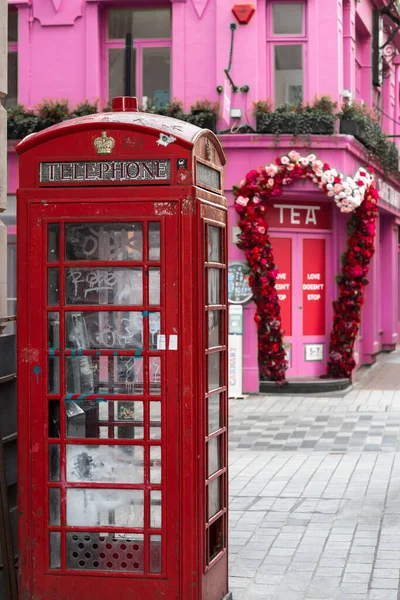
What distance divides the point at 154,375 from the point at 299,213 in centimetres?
1389

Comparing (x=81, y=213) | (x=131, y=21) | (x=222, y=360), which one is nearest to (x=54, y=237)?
(x=81, y=213)

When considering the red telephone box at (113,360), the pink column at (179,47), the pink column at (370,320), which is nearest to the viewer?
the red telephone box at (113,360)

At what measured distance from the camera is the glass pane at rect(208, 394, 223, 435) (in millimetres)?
5633

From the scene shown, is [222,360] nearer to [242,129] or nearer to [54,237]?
[54,237]

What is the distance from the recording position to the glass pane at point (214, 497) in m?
5.67

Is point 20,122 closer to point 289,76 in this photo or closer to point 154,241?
point 289,76

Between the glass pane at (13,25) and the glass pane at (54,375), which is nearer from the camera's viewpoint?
the glass pane at (54,375)

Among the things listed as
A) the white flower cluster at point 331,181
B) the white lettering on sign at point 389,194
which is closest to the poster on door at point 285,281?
the white flower cluster at point 331,181

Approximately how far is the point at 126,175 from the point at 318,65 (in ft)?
44.8

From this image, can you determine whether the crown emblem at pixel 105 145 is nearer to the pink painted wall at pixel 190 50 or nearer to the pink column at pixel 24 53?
the pink painted wall at pixel 190 50

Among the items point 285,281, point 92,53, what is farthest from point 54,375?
point 92,53

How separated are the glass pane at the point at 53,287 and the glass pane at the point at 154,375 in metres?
Result: 0.55

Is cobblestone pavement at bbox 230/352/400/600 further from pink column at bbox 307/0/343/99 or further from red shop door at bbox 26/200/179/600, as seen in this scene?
pink column at bbox 307/0/343/99

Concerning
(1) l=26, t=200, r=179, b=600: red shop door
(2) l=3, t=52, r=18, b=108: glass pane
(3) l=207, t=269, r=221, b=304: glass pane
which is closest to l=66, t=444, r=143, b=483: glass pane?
(1) l=26, t=200, r=179, b=600: red shop door
